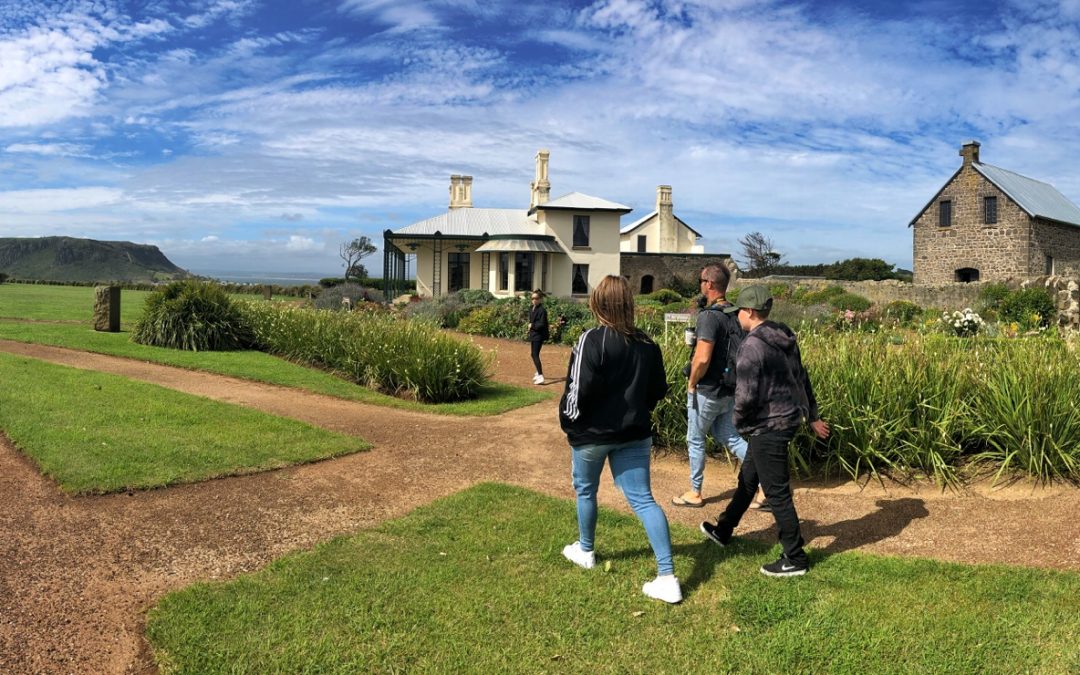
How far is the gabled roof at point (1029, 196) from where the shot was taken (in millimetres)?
33628

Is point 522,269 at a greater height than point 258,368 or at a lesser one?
greater

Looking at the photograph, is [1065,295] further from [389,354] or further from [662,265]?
[662,265]

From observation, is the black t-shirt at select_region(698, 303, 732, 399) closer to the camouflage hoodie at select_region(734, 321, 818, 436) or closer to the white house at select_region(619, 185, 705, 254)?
the camouflage hoodie at select_region(734, 321, 818, 436)

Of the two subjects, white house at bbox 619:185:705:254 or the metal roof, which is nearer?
the metal roof

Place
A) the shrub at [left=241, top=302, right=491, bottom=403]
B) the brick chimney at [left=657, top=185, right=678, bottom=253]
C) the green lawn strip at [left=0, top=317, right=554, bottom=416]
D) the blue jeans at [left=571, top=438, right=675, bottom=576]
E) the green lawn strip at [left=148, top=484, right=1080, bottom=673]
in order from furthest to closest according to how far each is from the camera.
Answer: the brick chimney at [left=657, top=185, right=678, bottom=253]
the shrub at [left=241, top=302, right=491, bottom=403]
the green lawn strip at [left=0, top=317, right=554, bottom=416]
the blue jeans at [left=571, top=438, right=675, bottom=576]
the green lawn strip at [left=148, top=484, right=1080, bottom=673]

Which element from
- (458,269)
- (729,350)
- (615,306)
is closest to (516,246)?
(458,269)

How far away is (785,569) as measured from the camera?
438cm

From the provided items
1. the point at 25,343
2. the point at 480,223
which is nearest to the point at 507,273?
the point at 480,223

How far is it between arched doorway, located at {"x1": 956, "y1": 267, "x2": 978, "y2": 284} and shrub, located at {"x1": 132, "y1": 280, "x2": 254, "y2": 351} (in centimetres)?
3292

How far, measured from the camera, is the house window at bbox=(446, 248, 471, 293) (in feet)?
114

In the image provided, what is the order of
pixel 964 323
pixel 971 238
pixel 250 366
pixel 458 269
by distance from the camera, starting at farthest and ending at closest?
pixel 971 238
pixel 458 269
pixel 964 323
pixel 250 366

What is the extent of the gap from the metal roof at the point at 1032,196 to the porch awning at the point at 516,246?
20.2 meters

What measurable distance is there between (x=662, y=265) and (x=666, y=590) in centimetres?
3598

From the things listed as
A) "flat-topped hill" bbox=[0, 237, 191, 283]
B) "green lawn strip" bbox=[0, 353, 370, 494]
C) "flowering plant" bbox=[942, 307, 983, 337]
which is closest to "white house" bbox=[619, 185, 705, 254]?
"flowering plant" bbox=[942, 307, 983, 337]
